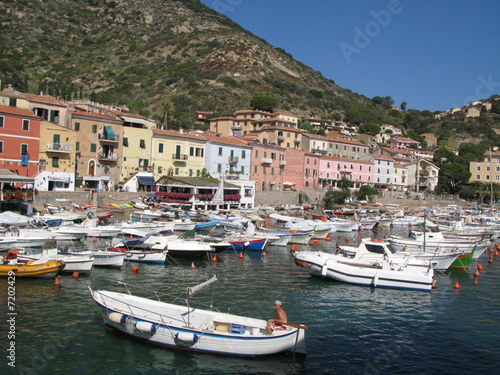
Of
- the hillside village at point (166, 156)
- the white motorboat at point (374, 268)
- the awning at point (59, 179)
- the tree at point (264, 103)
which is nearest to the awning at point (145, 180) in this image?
the hillside village at point (166, 156)

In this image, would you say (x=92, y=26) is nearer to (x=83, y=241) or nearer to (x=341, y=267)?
(x=83, y=241)

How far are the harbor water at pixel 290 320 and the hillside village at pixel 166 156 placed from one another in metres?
25.9

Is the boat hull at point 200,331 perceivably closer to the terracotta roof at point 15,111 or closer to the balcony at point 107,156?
the terracotta roof at point 15,111

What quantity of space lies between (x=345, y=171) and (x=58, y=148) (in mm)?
53950

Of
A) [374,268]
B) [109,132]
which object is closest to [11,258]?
[374,268]

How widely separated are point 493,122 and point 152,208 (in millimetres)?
151617

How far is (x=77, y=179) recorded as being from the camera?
53.0 meters

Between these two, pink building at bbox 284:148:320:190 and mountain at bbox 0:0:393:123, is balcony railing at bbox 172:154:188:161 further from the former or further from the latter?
mountain at bbox 0:0:393:123

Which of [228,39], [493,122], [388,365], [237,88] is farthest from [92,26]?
[388,365]

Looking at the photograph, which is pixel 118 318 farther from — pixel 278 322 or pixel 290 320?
pixel 290 320

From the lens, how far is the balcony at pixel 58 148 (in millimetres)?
50531

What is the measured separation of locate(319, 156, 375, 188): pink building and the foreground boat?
2752 inches

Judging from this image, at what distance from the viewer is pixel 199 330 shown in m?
14.6

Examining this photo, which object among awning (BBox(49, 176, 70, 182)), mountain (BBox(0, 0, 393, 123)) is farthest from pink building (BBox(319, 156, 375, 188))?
awning (BBox(49, 176, 70, 182))
